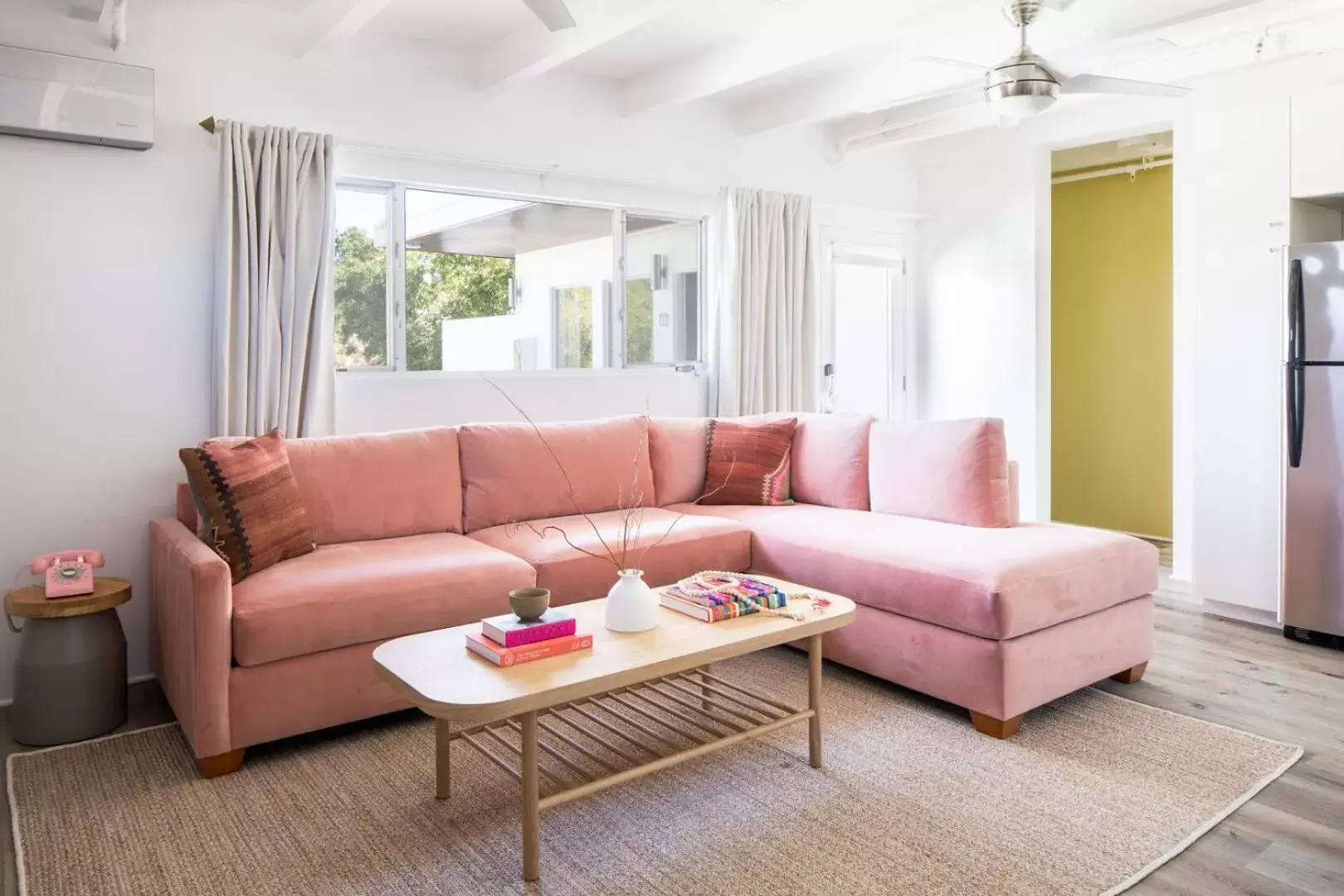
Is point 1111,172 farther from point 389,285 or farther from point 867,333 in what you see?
point 389,285

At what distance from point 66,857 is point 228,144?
2527 mm

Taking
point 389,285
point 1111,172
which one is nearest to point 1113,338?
point 1111,172

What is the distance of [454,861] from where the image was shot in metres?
2.15

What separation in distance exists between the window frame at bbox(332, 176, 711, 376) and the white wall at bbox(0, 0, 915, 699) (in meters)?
0.09

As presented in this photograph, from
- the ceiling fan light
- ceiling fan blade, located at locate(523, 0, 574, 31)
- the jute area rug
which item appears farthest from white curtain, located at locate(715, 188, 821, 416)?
ceiling fan blade, located at locate(523, 0, 574, 31)

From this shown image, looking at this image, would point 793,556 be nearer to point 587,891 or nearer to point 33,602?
point 587,891

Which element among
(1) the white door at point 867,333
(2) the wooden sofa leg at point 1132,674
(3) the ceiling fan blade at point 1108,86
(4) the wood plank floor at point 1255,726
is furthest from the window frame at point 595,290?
(2) the wooden sofa leg at point 1132,674

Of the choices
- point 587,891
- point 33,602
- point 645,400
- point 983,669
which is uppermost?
point 645,400

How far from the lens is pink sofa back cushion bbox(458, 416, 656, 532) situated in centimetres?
382

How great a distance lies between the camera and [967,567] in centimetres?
294

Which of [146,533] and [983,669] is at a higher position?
[146,533]

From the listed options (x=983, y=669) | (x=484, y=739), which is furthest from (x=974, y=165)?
(x=484, y=739)

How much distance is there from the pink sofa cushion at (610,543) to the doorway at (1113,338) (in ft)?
11.5

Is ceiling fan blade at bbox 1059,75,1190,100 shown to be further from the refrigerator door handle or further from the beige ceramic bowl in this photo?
the beige ceramic bowl
